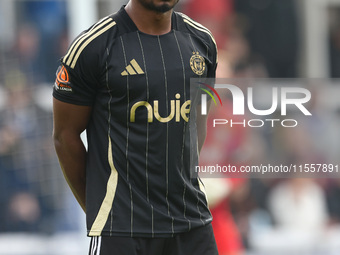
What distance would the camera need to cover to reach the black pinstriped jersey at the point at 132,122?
3.15 meters

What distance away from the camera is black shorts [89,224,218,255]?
124 inches

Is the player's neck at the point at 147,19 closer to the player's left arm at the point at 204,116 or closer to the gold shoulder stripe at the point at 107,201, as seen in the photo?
the player's left arm at the point at 204,116

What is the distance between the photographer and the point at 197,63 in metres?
3.29

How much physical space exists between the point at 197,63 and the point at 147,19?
28cm

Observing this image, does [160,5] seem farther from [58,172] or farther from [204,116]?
[58,172]

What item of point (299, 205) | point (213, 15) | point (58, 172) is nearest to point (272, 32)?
point (213, 15)

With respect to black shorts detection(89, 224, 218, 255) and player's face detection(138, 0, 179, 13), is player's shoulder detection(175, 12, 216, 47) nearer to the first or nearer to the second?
player's face detection(138, 0, 179, 13)

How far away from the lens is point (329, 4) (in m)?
8.03

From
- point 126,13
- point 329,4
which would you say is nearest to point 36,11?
point 329,4

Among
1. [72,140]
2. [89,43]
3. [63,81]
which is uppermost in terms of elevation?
[89,43]

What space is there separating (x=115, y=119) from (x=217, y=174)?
209 cm

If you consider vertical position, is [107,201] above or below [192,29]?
below

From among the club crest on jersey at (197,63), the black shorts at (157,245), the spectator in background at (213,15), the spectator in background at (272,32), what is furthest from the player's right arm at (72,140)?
the spectator in background at (272,32)

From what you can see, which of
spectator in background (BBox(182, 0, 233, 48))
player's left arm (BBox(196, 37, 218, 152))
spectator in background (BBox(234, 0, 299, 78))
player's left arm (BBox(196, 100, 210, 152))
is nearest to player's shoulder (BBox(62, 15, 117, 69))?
player's left arm (BBox(196, 37, 218, 152))
